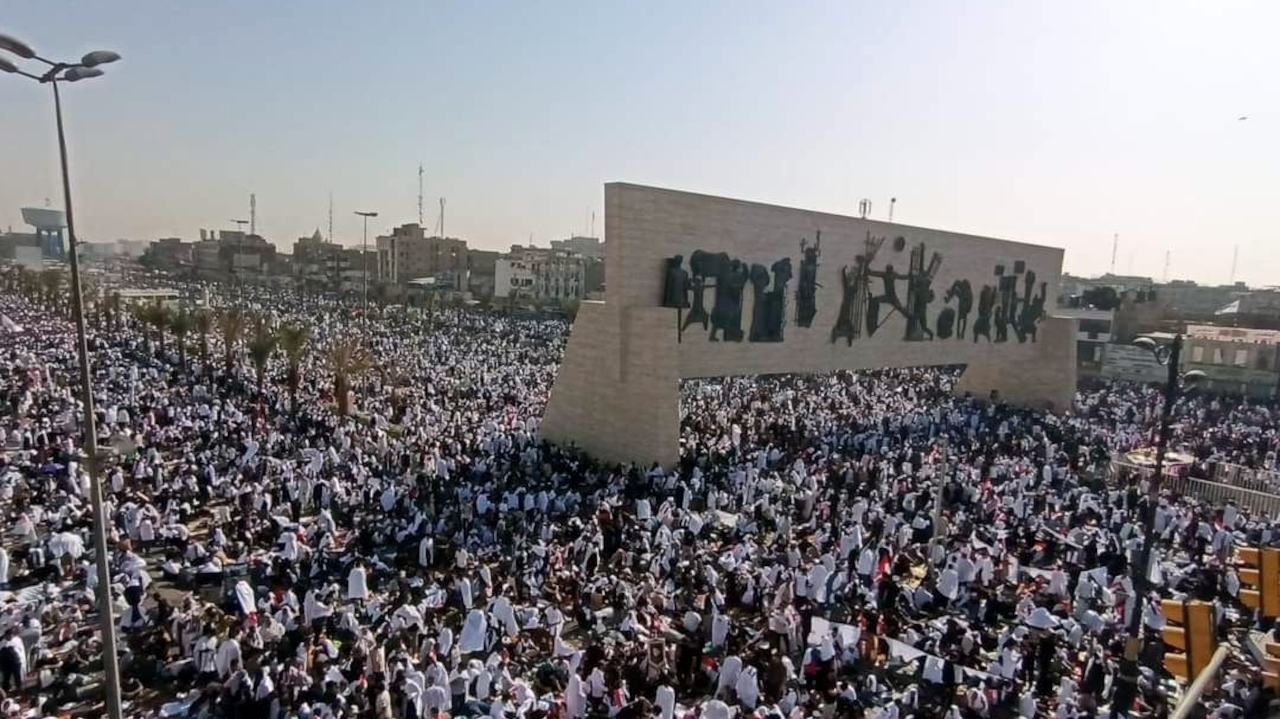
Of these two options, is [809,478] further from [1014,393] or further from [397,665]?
[1014,393]

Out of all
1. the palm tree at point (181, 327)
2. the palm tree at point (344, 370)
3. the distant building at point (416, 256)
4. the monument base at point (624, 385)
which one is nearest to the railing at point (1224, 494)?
the monument base at point (624, 385)

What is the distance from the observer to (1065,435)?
25062 mm

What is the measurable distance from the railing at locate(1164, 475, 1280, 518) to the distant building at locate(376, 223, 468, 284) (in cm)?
9204

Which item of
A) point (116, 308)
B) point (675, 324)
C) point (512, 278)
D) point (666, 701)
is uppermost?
point (675, 324)

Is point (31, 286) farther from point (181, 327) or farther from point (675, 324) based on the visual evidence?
point (675, 324)

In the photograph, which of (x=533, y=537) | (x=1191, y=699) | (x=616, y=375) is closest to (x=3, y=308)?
(x=616, y=375)

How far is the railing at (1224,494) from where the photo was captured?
743 inches

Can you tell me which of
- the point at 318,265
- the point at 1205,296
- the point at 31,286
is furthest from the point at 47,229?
the point at 1205,296

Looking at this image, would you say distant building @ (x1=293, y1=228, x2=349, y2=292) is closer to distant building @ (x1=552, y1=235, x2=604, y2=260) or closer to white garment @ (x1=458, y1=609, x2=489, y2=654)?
distant building @ (x1=552, y1=235, x2=604, y2=260)

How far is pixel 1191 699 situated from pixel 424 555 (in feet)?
36.3

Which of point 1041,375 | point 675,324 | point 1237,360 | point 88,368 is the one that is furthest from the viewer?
point 1237,360

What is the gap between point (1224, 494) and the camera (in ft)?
64.8

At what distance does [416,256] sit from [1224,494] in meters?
99.1

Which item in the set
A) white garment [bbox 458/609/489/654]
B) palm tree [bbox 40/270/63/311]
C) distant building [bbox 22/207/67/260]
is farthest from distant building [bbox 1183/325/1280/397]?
distant building [bbox 22/207/67/260]
